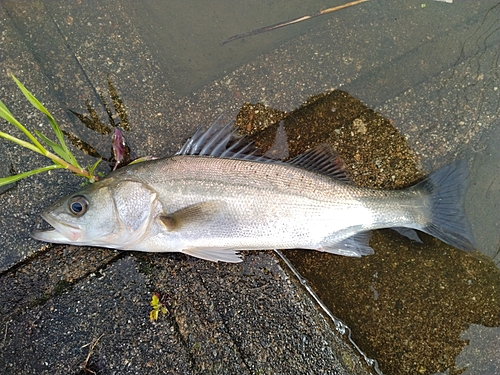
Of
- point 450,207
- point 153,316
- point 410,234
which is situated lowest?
point 410,234

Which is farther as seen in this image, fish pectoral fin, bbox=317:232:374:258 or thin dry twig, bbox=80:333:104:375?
fish pectoral fin, bbox=317:232:374:258

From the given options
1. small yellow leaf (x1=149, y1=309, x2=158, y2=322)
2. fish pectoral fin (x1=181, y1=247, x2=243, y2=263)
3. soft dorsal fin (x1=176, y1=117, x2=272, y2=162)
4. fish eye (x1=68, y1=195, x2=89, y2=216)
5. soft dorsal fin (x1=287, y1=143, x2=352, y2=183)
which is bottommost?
small yellow leaf (x1=149, y1=309, x2=158, y2=322)

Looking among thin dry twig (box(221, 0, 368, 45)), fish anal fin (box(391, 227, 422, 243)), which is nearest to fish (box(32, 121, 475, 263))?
fish anal fin (box(391, 227, 422, 243))

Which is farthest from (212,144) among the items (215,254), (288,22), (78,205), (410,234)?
(410,234)

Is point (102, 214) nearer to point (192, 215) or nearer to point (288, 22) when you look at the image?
point (192, 215)

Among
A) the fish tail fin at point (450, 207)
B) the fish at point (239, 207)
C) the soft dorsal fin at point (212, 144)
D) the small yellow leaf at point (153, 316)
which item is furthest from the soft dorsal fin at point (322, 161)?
the small yellow leaf at point (153, 316)

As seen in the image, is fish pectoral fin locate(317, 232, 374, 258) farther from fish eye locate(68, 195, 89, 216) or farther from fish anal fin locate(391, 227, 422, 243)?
fish eye locate(68, 195, 89, 216)

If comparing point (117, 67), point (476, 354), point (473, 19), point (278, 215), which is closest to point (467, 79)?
point (473, 19)
